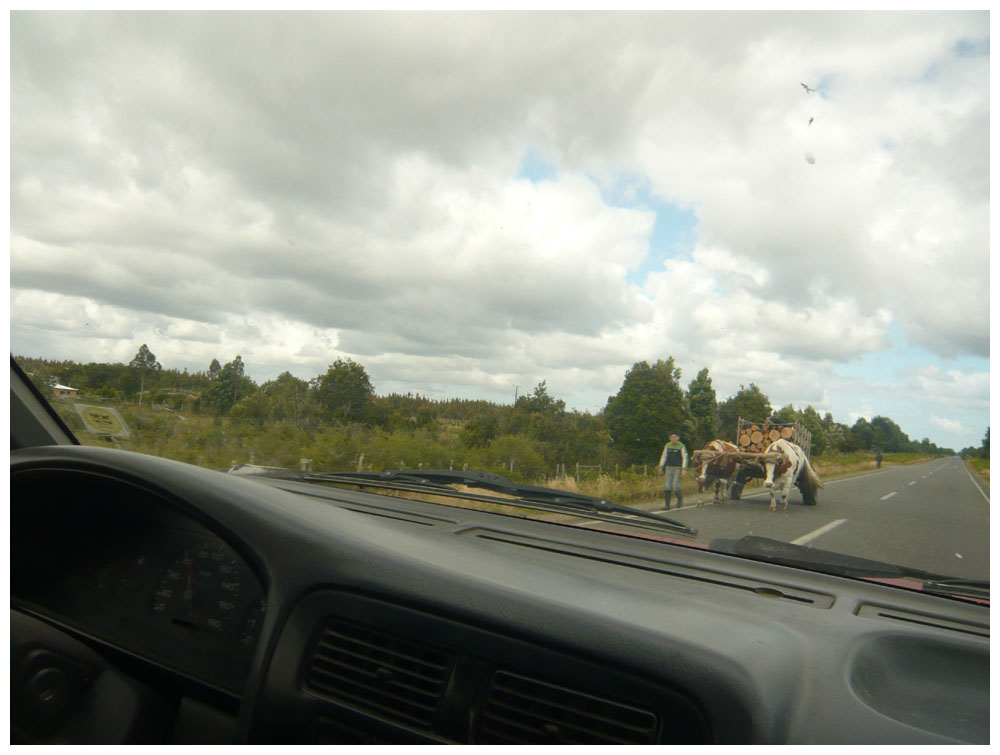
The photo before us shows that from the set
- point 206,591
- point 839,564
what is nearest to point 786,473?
point 839,564

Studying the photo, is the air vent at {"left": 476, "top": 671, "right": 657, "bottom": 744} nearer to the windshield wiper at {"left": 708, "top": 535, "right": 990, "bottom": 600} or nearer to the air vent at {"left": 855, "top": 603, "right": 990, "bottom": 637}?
the air vent at {"left": 855, "top": 603, "right": 990, "bottom": 637}

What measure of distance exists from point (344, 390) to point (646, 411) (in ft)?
6.23

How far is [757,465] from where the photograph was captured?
138 inches

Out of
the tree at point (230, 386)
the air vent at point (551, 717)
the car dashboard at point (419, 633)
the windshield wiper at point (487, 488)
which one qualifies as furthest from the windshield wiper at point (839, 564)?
the tree at point (230, 386)

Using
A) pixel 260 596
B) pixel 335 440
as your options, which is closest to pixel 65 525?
pixel 260 596

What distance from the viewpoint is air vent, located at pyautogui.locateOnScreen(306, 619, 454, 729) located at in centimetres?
169

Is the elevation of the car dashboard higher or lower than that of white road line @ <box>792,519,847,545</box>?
lower

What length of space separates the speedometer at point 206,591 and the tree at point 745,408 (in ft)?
7.44

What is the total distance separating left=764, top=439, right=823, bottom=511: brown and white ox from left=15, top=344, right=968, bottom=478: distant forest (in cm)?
14

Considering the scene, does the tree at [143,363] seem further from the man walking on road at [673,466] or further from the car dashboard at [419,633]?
the man walking on road at [673,466]

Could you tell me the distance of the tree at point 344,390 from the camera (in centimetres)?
412

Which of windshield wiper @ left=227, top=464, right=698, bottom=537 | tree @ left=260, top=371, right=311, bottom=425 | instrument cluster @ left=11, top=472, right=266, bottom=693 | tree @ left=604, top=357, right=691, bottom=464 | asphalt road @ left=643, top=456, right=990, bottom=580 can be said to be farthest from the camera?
tree @ left=260, top=371, right=311, bottom=425

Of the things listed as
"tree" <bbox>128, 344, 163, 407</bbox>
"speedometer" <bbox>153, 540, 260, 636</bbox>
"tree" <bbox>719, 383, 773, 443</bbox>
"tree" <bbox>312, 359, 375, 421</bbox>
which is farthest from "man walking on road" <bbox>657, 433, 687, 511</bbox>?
"tree" <bbox>128, 344, 163, 407</bbox>

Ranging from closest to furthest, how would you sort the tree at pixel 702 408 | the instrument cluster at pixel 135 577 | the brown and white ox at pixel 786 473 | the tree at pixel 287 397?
the instrument cluster at pixel 135 577, the tree at pixel 702 408, the brown and white ox at pixel 786 473, the tree at pixel 287 397
